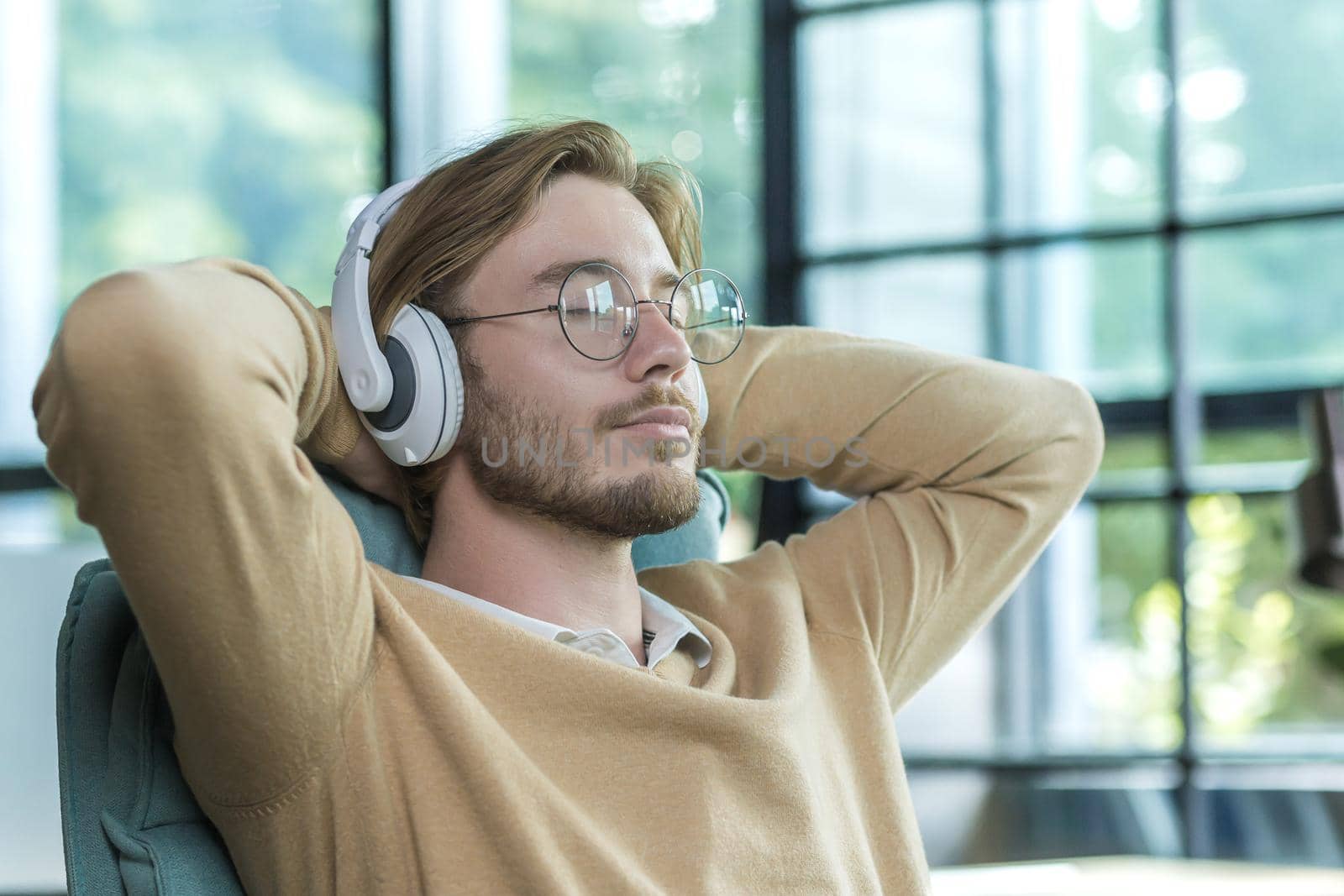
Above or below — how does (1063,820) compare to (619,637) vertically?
below

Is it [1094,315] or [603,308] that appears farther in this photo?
[1094,315]

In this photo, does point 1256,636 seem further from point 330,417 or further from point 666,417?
point 330,417

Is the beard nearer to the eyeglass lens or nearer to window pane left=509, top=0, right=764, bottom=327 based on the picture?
the eyeglass lens

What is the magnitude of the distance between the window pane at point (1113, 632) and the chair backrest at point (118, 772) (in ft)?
7.55

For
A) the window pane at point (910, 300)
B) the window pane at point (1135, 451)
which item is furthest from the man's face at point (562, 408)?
the window pane at point (1135, 451)

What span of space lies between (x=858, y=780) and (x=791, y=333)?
1.75 feet

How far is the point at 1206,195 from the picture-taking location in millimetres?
2930

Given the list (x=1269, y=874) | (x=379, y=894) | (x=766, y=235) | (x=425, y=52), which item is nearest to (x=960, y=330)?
(x=766, y=235)

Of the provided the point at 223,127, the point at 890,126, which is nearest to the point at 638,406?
the point at 890,126

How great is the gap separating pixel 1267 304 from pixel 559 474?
2211mm

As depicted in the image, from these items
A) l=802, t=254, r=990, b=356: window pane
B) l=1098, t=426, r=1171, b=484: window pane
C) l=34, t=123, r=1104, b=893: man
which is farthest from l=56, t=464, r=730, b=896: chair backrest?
l=1098, t=426, r=1171, b=484: window pane

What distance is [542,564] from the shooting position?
1261mm

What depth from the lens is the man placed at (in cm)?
87

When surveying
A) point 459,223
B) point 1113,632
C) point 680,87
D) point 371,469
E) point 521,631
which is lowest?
point 1113,632
